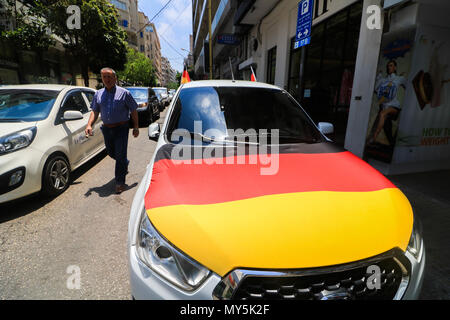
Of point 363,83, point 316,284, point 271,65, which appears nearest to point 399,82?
point 363,83

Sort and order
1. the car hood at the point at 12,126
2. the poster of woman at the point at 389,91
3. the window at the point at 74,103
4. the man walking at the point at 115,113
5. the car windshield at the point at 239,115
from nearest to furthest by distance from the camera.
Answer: the car windshield at the point at 239,115 < the car hood at the point at 12,126 < the man walking at the point at 115,113 < the window at the point at 74,103 < the poster of woman at the point at 389,91

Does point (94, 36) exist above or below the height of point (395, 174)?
above

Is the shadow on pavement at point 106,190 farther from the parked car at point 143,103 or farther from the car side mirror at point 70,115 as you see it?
the parked car at point 143,103

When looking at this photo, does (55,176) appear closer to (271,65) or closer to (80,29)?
(271,65)

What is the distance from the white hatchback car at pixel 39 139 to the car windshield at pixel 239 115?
2272 millimetres

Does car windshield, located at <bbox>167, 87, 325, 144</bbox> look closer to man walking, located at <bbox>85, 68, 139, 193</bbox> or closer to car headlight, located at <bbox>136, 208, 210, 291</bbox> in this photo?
car headlight, located at <bbox>136, 208, 210, 291</bbox>

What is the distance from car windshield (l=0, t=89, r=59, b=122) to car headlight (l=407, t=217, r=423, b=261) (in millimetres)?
4668

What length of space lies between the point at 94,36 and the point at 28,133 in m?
13.8

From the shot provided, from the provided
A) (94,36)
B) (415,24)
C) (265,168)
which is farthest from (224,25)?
(265,168)

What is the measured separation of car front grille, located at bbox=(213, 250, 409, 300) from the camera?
40.5 inches

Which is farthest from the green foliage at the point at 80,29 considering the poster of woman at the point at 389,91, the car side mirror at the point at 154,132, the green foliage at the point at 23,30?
the poster of woman at the point at 389,91

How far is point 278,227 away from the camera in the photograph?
1.12m

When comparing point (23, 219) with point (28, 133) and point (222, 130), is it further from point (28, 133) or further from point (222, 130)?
point (222, 130)

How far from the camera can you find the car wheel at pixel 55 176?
3349 millimetres
